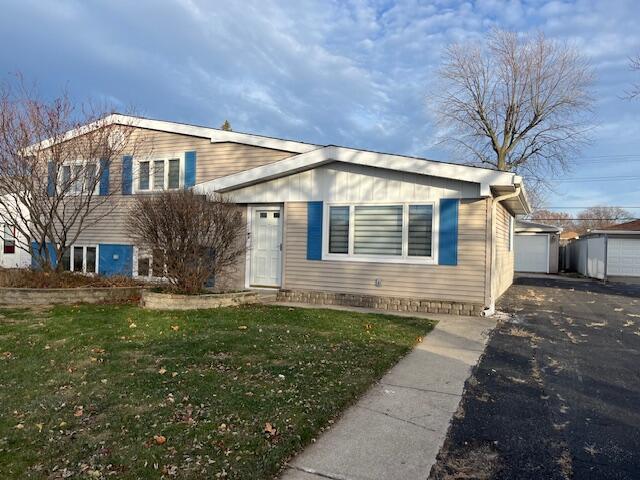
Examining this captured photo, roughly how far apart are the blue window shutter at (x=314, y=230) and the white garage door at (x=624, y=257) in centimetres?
1682

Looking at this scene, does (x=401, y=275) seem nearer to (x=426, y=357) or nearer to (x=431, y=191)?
(x=431, y=191)

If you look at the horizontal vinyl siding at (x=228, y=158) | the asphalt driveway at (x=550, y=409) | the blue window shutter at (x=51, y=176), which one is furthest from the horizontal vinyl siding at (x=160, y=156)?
the asphalt driveway at (x=550, y=409)

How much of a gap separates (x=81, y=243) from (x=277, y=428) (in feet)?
42.5

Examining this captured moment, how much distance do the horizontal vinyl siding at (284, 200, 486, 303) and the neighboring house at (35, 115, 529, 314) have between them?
2 cm

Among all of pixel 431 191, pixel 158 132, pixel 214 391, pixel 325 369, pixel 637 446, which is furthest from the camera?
pixel 158 132

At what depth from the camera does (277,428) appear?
3.52 meters

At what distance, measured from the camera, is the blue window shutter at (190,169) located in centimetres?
1319

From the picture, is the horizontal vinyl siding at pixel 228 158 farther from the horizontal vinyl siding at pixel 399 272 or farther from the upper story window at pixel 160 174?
the horizontal vinyl siding at pixel 399 272

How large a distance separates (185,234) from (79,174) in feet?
14.5

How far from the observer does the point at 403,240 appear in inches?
387

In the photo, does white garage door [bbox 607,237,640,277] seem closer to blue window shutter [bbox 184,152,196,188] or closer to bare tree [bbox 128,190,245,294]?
blue window shutter [bbox 184,152,196,188]

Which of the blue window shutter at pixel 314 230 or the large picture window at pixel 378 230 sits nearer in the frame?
the large picture window at pixel 378 230

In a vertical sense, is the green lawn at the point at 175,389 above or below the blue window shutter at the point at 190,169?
below

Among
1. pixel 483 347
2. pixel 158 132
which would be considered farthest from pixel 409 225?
pixel 158 132
